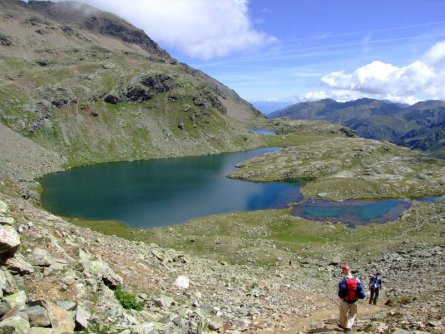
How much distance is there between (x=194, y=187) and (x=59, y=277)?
384 feet

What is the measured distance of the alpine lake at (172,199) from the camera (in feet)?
324

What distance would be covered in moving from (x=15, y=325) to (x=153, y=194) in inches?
4327

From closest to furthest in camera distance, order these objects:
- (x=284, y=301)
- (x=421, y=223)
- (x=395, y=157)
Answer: (x=284, y=301), (x=421, y=223), (x=395, y=157)

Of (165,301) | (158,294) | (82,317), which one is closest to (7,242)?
(82,317)

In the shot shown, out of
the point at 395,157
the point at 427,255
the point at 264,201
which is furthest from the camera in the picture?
the point at 395,157

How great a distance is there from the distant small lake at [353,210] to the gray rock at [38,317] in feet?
279

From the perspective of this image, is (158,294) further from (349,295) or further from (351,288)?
(351,288)

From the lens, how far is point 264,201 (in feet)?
388

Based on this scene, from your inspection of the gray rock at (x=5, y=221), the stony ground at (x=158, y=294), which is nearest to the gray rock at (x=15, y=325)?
the stony ground at (x=158, y=294)

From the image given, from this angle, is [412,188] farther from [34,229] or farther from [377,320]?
[34,229]

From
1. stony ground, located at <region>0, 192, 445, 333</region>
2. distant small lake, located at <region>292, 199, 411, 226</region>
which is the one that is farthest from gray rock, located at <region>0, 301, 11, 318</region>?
distant small lake, located at <region>292, 199, 411, 226</region>

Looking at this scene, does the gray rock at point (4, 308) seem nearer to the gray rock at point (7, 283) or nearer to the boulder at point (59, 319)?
the gray rock at point (7, 283)

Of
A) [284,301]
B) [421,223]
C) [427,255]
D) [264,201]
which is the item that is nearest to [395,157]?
[264,201]

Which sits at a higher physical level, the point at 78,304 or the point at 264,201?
the point at 78,304
